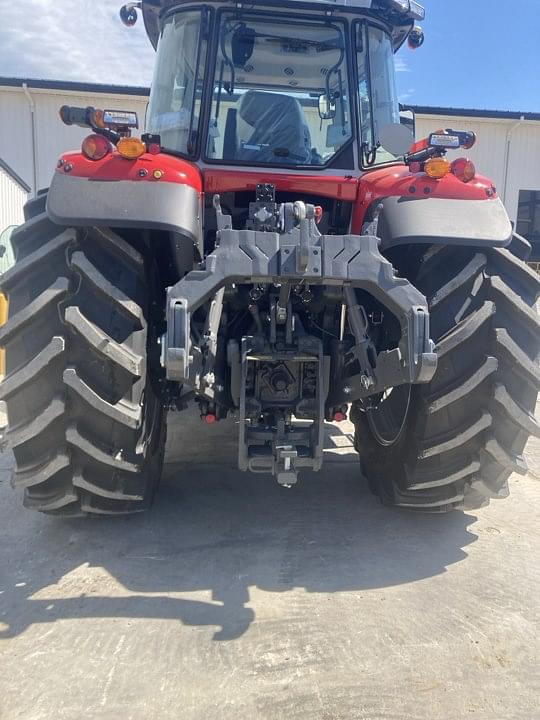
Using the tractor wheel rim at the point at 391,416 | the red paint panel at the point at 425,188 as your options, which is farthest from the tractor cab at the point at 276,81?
the tractor wheel rim at the point at 391,416

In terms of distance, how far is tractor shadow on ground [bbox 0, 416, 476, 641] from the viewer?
2.57 meters

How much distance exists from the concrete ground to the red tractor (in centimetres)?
28

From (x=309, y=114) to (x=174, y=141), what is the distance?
0.77 metres

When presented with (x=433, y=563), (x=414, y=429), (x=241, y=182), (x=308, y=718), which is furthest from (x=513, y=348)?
(x=308, y=718)

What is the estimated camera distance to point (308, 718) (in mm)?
1954

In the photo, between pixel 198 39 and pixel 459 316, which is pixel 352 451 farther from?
pixel 198 39

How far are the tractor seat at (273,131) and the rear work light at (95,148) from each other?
74 centimetres

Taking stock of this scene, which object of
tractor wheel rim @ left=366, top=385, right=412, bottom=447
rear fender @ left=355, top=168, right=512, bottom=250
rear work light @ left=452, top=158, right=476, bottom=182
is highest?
rear work light @ left=452, top=158, right=476, bottom=182

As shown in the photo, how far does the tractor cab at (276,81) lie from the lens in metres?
3.15

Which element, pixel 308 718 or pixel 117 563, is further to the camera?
pixel 117 563

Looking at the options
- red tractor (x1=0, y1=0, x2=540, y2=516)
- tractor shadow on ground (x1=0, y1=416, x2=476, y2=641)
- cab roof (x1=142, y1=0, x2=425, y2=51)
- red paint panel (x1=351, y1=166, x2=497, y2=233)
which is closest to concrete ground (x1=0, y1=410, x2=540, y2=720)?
tractor shadow on ground (x1=0, y1=416, x2=476, y2=641)

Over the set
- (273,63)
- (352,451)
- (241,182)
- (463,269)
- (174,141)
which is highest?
(273,63)

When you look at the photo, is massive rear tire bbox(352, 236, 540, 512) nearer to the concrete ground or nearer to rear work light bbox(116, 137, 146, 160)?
the concrete ground

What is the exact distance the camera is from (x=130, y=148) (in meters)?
2.64
